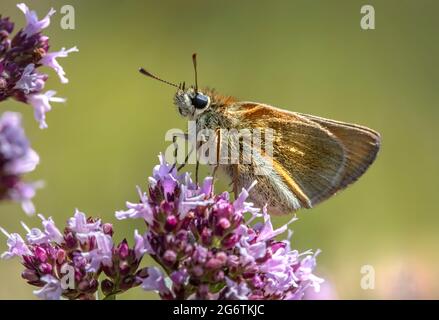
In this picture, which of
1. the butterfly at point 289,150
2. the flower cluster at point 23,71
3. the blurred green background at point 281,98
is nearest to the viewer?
the flower cluster at point 23,71

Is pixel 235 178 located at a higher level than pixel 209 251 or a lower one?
higher

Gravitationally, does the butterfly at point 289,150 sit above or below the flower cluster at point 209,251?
above

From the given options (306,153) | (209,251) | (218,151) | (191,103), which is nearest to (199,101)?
(191,103)

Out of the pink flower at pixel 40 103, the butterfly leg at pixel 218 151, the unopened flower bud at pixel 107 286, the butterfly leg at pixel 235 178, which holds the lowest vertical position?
the unopened flower bud at pixel 107 286

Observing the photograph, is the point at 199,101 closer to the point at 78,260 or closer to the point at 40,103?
the point at 40,103

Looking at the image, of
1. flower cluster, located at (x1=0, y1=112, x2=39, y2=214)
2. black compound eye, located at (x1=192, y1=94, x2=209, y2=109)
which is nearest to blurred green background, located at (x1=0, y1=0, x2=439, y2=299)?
black compound eye, located at (x1=192, y1=94, x2=209, y2=109)

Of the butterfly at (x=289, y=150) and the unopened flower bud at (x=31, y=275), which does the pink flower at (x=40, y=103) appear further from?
the butterfly at (x=289, y=150)

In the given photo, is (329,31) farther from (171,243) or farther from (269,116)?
(171,243)

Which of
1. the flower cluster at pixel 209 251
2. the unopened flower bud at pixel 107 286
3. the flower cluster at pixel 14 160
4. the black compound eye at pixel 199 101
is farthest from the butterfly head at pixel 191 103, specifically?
the flower cluster at pixel 14 160
